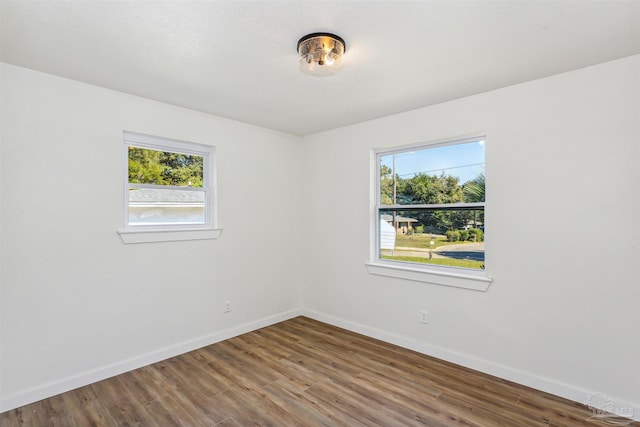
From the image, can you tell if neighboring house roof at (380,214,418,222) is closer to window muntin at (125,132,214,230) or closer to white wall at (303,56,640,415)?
white wall at (303,56,640,415)

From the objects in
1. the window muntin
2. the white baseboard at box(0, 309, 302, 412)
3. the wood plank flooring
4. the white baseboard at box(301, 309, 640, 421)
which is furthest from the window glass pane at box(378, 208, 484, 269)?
the window muntin

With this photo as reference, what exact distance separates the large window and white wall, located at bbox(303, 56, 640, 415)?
0.56 feet

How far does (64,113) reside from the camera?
252 centimetres

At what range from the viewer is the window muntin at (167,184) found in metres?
2.97

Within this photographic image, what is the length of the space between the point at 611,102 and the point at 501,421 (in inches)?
90.6

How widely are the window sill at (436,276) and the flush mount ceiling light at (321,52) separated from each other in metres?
2.08

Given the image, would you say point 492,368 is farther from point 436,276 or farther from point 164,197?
point 164,197

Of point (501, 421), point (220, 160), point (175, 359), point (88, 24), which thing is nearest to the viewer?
point (88, 24)

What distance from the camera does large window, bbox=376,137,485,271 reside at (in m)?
3.00

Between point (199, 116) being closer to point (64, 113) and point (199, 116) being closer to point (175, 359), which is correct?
point (64, 113)

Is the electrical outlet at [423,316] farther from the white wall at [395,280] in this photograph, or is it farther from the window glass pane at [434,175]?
the window glass pane at [434,175]

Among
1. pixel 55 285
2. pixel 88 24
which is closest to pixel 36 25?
pixel 88 24

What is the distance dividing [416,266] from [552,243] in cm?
122

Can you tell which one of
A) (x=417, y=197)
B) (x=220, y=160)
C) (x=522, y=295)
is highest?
(x=220, y=160)
